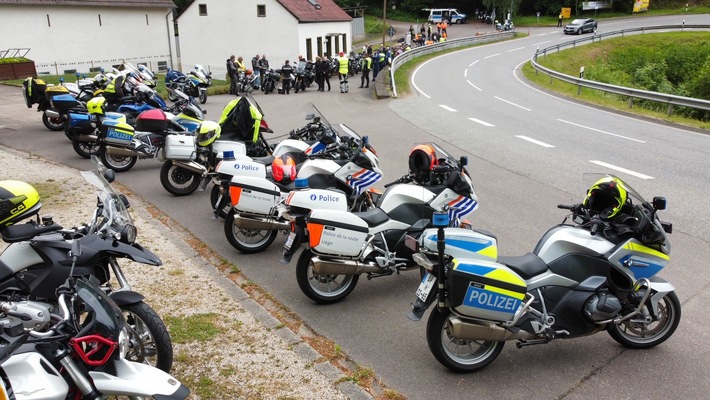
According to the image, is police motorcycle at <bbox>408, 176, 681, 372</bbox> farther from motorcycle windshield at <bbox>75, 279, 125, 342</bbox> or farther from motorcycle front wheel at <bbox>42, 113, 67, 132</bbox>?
motorcycle front wheel at <bbox>42, 113, 67, 132</bbox>

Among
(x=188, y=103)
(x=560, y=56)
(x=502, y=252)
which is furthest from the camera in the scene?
(x=560, y=56)

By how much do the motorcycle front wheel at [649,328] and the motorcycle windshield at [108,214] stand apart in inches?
158

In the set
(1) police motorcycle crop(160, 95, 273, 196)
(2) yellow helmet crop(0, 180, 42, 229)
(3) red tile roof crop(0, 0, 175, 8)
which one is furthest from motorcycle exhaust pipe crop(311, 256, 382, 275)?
(3) red tile roof crop(0, 0, 175, 8)

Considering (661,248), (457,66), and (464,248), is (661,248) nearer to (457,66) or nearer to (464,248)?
(464,248)

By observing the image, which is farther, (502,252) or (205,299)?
(502,252)

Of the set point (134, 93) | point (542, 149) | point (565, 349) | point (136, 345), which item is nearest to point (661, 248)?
point (565, 349)

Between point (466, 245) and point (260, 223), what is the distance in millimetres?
3056

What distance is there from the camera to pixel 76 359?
2.99 metres

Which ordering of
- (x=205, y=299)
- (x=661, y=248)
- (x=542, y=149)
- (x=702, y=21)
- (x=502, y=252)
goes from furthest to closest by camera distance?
(x=702, y=21) → (x=542, y=149) → (x=502, y=252) → (x=205, y=299) → (x=661, y=248)

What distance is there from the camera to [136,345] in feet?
11.7

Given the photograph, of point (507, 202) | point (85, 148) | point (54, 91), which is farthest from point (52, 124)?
point (507, 202)

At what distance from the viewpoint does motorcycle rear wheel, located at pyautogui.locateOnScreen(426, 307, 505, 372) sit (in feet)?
13.9

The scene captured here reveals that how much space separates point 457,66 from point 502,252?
2686 cm

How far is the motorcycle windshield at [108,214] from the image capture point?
13.7 feet
